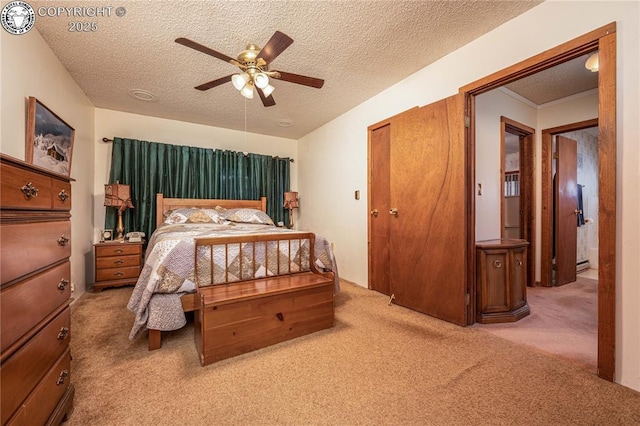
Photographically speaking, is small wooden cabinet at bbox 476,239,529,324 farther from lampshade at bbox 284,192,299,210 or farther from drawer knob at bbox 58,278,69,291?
lampshade at bbox 284,192,299,210

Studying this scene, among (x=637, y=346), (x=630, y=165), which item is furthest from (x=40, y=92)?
(x=637, y=346)

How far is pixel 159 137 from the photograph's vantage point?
401 cm

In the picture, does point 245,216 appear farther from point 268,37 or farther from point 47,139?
point 268,37

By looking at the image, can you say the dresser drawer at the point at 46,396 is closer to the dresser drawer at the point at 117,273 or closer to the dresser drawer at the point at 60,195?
the dresser drawer at the point at 60,195

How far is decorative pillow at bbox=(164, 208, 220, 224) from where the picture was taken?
3.58 metres

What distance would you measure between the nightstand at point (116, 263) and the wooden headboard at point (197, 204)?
0.60 m

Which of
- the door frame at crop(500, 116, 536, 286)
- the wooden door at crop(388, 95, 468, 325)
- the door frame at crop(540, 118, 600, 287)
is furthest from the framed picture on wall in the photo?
the door frame at crop(540, 118, 600, 287)

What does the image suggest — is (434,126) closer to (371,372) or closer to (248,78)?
(248,78)

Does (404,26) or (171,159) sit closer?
(404,26)

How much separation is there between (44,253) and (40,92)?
80.4 inches

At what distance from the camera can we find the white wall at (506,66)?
143cm

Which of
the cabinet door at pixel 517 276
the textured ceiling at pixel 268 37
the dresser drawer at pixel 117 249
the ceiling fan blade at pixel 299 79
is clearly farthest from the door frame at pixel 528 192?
the dresser drawer at pixel 117 249

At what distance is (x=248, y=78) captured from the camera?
1.96m

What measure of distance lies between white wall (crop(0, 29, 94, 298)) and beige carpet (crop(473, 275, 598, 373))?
389 cm
